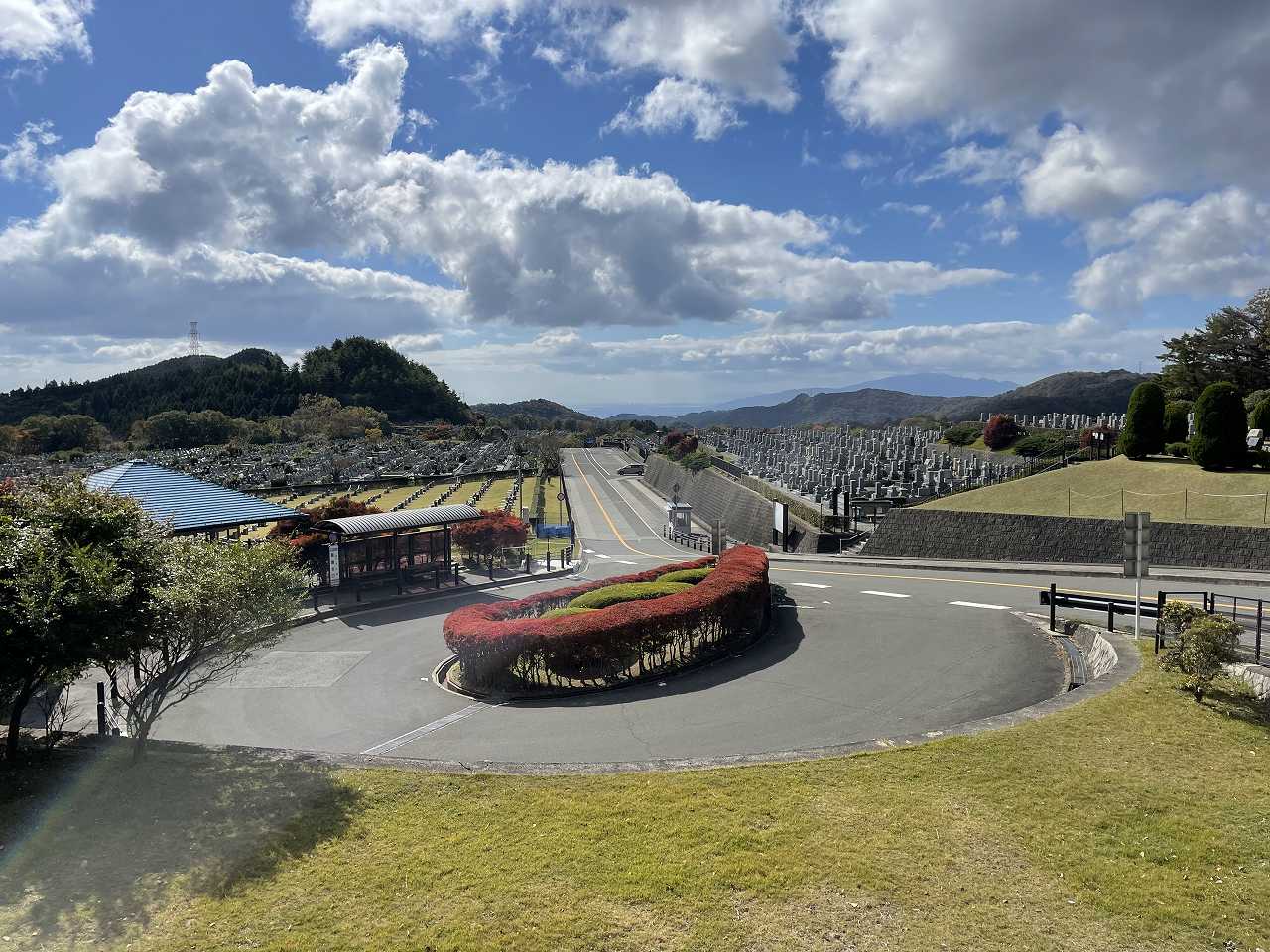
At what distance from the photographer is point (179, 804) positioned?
7242 millimetres

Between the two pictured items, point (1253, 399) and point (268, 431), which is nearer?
point (1253, 399)

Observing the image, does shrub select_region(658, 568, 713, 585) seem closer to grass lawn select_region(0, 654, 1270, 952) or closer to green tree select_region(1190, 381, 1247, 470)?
grass lawn select_region(0, 654, 1270, 952)

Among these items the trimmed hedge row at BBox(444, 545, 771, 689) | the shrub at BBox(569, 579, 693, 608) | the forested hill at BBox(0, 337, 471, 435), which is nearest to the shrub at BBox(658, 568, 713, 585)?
the shrub at BBox(569, 579, 693, 608)

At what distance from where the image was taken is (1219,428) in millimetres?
27266

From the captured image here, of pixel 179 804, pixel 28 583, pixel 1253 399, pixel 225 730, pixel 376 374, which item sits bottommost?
pixel 225 730

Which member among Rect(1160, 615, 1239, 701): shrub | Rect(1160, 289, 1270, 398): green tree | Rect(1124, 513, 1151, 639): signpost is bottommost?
Rect(1160, 615, 1239, 701): shrub

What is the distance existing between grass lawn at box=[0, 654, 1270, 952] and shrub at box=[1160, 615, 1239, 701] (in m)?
1.10

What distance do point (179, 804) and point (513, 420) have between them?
177 m

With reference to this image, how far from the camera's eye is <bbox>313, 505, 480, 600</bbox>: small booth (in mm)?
22516

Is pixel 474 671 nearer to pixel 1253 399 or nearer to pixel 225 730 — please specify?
pixel 225 730

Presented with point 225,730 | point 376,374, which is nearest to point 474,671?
point 225,730

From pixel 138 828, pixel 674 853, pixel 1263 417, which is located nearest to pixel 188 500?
pixel 138 828

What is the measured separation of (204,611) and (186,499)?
1663cm

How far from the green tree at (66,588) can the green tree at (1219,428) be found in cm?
3389
